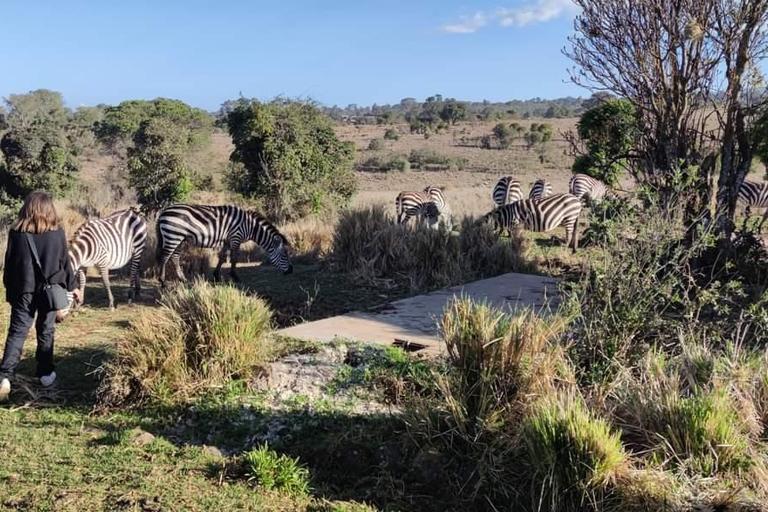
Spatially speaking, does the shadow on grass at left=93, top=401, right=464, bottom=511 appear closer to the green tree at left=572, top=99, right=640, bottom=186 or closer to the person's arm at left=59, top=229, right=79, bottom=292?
the person's arm at left=59, top=229, right=79, bottom=292

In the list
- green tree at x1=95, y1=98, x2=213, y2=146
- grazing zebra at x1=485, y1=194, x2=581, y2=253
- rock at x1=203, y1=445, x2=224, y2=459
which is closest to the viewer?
rock at x1=203, y1=445, x2=224, y2=459

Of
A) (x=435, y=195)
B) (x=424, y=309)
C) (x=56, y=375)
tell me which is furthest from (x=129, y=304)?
(x=435, y=195)

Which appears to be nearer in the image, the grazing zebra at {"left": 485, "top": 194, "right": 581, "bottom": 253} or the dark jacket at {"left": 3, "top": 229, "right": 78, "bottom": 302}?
the dark jacket at {"left": 3, "top": 229, "right": 78, "bottom": 302}

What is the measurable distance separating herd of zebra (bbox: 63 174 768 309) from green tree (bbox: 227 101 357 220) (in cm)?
370

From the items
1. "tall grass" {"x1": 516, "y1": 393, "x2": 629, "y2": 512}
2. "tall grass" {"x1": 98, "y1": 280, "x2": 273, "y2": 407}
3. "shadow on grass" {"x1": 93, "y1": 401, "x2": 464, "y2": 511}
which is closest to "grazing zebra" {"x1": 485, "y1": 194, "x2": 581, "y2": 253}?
"tall grass" {"x1": 98, "y1": 280, "x2": 273, "y2": 407}

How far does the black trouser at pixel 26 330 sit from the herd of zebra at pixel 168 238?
3026 mm

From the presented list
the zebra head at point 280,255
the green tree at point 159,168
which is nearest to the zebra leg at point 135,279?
the zebra head at point 280,255

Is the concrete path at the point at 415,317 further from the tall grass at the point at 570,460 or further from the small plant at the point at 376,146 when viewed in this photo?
the small plant at the point at 376,146

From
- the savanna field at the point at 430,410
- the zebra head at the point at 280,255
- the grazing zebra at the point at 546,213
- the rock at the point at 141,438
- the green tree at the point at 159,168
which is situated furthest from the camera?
the green tree at the point at 159,168

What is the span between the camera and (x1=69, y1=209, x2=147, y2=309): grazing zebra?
10000 millimetres

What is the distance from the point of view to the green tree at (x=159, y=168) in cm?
2231

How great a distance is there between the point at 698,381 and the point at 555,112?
95.2m

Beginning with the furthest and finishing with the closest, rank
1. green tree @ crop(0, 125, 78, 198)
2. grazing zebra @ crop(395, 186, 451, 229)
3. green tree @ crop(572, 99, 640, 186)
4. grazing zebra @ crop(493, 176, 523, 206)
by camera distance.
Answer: green tree @ crop(0, 125, 78, 198), grazing zebra @ crop(493, 176, 523, 206), grazing zebra @ crop(395, 186, 451, 229), green tree @ crop(572, 99, 640, 186)

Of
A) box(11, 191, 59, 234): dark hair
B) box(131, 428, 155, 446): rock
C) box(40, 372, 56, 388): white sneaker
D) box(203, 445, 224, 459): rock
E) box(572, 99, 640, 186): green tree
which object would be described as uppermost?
box(572, 99, 640, 186): green tree
